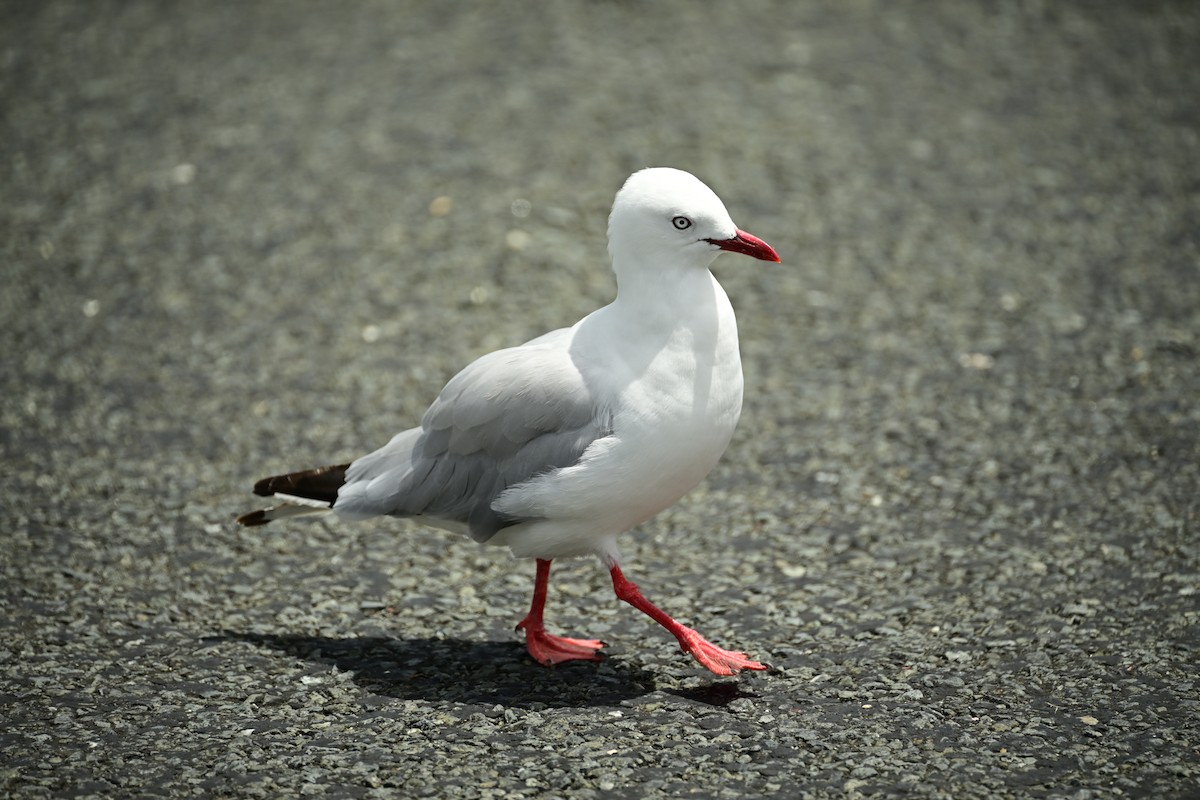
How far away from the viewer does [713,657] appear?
5.16 metres

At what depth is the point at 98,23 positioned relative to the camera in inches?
474

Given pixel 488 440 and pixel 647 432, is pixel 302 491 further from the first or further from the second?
pixel 647 432

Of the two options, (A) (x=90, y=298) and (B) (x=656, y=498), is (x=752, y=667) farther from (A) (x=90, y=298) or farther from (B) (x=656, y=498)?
(A) (x=90, y=298)

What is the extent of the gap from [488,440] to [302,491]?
96cm

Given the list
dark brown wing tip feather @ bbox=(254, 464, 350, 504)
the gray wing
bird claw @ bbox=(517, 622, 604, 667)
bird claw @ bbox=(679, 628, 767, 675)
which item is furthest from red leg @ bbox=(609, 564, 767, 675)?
dark brown wing tip feather @ bbox=(254, 464, 350, 504)

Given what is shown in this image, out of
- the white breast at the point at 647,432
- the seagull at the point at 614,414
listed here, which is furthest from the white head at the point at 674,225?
the white breast at the point at 647,432

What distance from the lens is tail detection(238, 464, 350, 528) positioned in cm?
549

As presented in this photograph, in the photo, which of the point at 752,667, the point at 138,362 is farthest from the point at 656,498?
the point at 138,362

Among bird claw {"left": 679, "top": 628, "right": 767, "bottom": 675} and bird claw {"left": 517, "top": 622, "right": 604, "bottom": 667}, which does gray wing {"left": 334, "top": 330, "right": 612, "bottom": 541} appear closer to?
bird claw {"left": 517, "top": 622, "right": 604, "bottom": 667}

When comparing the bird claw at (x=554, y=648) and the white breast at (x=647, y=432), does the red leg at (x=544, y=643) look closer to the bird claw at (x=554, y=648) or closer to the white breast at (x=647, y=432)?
the bird claw at (x=554, y=648)

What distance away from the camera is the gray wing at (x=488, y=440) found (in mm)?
4973

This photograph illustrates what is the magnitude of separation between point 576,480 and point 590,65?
7.05 m

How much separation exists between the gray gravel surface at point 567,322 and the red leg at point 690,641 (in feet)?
0.31

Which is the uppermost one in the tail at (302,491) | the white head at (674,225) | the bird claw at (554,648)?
the white head at (674,225)
